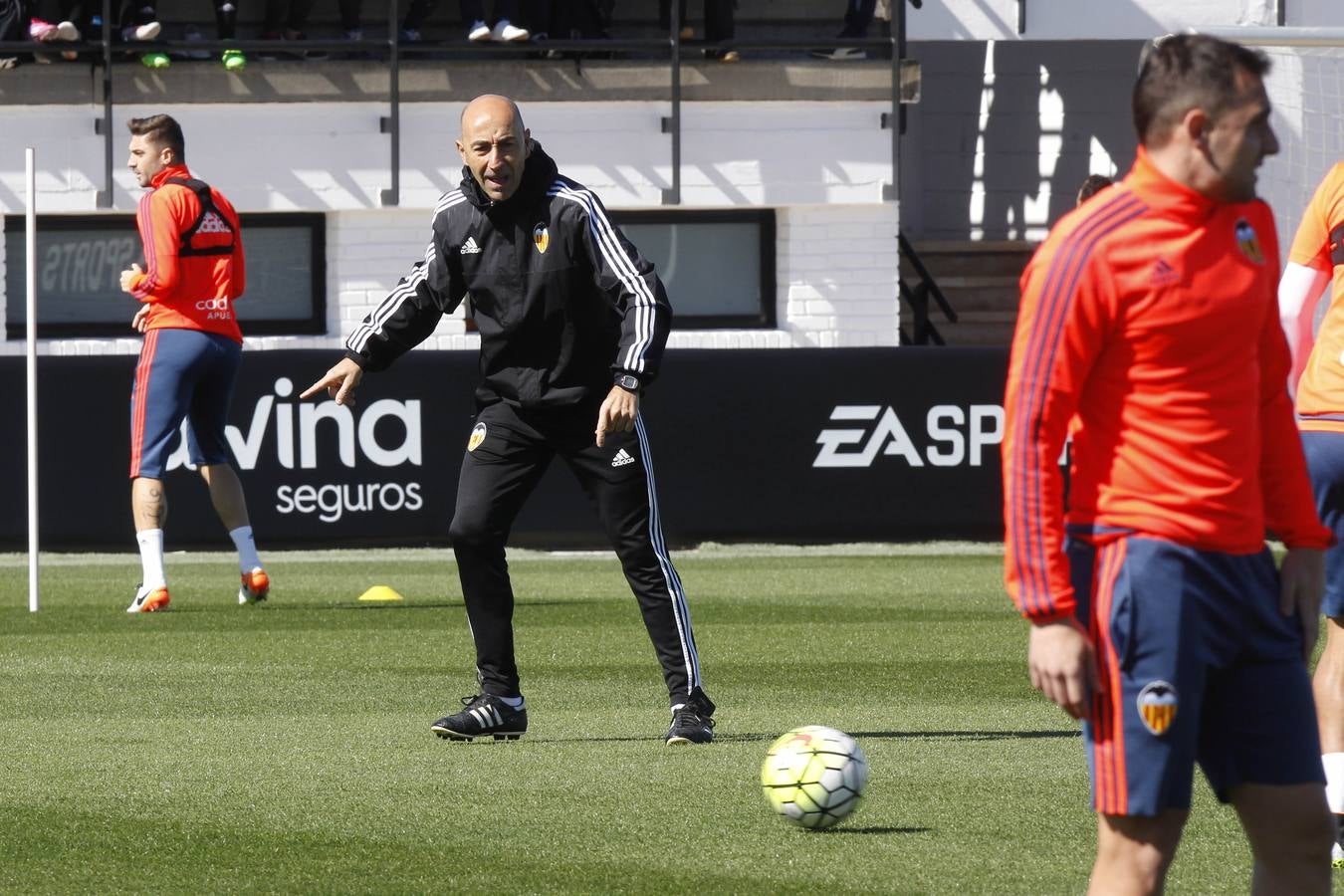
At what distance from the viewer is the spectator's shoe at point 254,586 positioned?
11.9 metres

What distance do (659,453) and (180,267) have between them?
5717 mm

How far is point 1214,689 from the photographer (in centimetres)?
364

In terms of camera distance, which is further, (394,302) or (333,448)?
(333,448)

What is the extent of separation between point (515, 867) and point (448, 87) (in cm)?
1613

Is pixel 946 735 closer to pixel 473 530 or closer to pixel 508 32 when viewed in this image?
pixel 473 530

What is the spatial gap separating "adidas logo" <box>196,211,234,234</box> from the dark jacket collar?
4.56 metres

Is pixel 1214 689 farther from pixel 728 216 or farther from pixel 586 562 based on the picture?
pixel 728 216

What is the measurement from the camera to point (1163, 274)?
3535 millimetres

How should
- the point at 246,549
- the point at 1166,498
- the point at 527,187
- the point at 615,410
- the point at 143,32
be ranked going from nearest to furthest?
the point at 1166,498
the point at 615,410
the point at 527,187
the point at 246,549
the point at 143,32

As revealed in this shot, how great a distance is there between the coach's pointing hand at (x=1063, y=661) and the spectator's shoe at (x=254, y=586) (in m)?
8.77

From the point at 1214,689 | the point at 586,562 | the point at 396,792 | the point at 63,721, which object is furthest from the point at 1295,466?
the point at 586,562

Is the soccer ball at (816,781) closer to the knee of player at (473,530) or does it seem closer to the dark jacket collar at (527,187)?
the knee of player at (473,530)

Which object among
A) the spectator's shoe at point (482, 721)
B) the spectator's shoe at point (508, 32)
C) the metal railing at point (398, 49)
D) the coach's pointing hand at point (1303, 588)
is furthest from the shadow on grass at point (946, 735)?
the spectator's shoe at point (508, 32)

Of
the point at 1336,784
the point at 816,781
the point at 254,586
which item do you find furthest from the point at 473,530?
the point at 254,586
